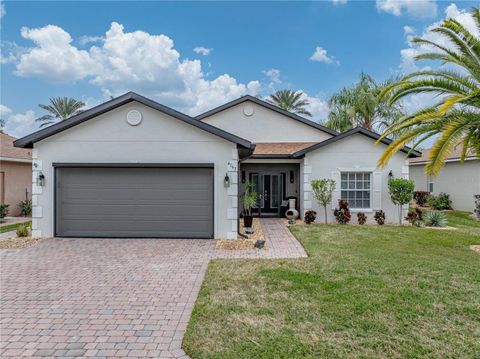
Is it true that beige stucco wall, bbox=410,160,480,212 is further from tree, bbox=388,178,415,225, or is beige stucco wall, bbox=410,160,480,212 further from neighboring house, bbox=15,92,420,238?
neighboring house, bbox=15,92,420,238

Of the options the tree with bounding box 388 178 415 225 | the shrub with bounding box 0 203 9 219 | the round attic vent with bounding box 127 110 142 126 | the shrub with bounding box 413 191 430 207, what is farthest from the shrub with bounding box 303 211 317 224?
the shrub with bounding box 0 203 9 219

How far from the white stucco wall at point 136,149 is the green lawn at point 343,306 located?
3.17m

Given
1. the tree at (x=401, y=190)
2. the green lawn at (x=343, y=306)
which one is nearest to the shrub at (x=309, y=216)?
the tree at (x=401, y=190)

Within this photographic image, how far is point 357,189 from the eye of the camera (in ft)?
43.9

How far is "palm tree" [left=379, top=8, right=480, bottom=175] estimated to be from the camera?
306 inches

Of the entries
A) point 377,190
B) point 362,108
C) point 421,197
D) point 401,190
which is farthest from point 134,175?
point 362,108

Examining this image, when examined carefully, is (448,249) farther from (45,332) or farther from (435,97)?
(45,332)

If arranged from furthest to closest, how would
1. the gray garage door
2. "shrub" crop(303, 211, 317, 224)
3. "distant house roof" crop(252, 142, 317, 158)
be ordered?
1. "distant house roof" crop(252, 142, 317, 158)
2. "shrub" crop(303, 211, 317, 224)
3. the gray garage door

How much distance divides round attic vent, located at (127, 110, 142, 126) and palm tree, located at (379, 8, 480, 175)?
306 inches

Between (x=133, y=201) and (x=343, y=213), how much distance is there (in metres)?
8.52

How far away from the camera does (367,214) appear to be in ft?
43.5

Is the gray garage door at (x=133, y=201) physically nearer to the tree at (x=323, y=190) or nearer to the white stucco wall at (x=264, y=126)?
the tree at (x=323, y=190)

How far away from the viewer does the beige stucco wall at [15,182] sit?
14648 mm

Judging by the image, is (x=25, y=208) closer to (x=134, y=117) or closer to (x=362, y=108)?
(x=134, y=117)
